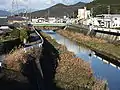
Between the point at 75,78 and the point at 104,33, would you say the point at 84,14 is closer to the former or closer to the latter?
the point at 104,33

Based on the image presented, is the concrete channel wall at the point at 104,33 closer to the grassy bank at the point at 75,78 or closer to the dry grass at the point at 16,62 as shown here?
the grassy bank at the point at 75,78

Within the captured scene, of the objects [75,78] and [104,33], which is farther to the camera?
[104,33]

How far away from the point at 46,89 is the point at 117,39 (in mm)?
45794

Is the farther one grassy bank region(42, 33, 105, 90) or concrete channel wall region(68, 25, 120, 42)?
concrete channel wall region(68, 25, 120, 42)

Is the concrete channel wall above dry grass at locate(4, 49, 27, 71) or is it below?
below

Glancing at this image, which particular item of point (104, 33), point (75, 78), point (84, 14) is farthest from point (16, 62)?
point (84, 14)

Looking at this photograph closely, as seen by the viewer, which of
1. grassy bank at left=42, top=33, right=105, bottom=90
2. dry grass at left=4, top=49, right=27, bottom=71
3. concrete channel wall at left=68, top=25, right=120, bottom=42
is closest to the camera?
dry grass at left=4, top=49, right=27, bottom=71

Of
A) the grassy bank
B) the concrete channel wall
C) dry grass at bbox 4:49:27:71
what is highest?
dry grass at bbox 4:49:27:71

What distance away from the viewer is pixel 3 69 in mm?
15906

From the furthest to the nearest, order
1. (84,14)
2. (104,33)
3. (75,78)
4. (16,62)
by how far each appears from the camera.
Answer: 1. (84,14)
2. (104,33)
3. (75,78)
4. (16,62)

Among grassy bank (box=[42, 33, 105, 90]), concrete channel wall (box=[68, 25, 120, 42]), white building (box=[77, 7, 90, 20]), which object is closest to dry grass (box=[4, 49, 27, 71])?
grassy bank (box=[42, 33, 105, 90])

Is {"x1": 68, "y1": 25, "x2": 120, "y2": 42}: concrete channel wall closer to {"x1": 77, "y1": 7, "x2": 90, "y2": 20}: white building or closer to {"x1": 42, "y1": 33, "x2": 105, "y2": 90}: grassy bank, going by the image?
{"x1": 42, "y1": 33, "x2": 105, "y2": 90}: grassy bank

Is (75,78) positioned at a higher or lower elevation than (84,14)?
higher

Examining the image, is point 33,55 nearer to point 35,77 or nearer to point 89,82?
point 35,77
